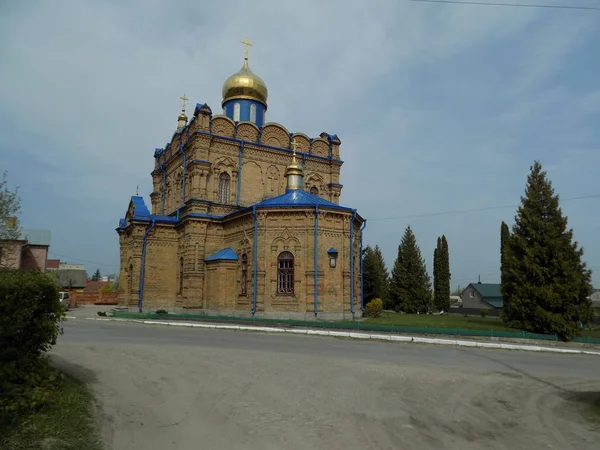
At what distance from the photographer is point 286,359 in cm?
990

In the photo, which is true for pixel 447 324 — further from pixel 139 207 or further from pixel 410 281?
pixel 139 207

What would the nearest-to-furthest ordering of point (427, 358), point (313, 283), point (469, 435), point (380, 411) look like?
point (469, 435), point (380, 411), point (427, 358), point (313, 283)

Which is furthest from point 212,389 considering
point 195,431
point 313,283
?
point 313,283

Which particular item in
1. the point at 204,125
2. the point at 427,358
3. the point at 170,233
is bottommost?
the point at 427,358

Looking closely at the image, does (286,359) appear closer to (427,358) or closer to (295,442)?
(427,358)

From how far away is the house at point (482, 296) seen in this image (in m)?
55.8

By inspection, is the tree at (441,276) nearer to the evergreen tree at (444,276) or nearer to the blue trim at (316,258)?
the evergreen tree at (444,276)

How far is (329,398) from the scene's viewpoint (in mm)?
6688

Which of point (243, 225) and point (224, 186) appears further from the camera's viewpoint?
point (224, 186)

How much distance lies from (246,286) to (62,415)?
16139 millimetres

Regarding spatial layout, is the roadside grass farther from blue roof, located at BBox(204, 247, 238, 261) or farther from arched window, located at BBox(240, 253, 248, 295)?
blue roof, located at BBox(204, 247, 238, 261)

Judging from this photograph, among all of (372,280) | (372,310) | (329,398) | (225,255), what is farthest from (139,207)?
(329,398)

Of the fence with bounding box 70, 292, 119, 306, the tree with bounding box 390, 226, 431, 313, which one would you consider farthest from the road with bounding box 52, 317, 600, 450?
the fence with bounding box 70, 292, 119, 306

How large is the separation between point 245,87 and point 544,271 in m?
20.0
